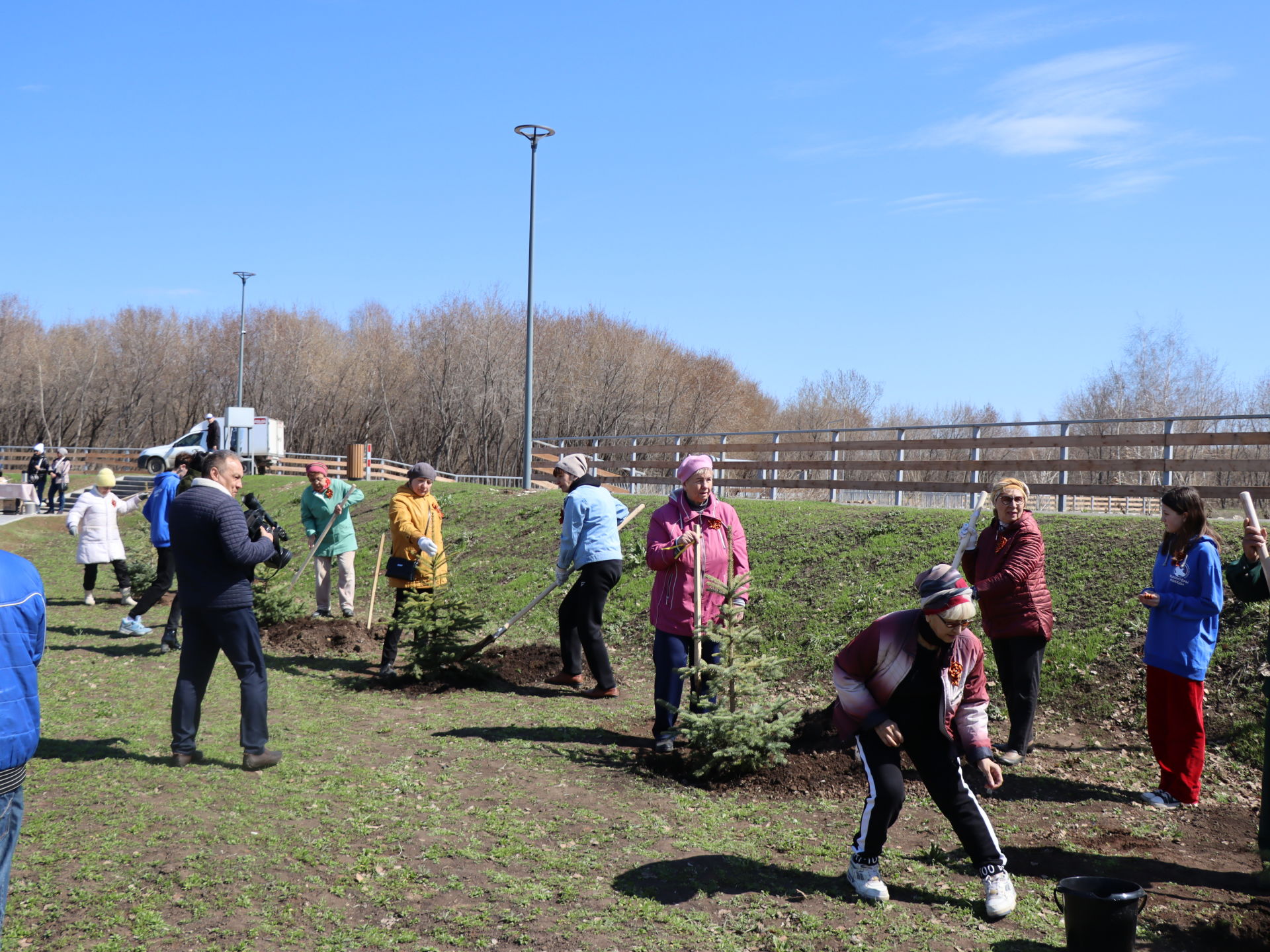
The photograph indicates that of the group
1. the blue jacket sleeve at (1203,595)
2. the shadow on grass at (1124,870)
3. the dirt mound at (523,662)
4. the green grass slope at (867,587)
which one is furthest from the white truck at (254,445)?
the shadow on grass at (1124,870)

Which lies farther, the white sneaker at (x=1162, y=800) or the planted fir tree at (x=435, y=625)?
the planted fir tree at (x=435, y=625)

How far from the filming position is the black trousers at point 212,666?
20.4ft

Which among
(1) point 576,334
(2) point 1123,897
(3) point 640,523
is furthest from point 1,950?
(1) point 576,334

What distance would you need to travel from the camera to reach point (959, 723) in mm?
4488

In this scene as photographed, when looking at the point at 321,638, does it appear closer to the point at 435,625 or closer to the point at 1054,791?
the point at 435,625

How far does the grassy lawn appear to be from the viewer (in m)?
4.27

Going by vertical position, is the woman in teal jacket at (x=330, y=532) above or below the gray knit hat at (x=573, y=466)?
below

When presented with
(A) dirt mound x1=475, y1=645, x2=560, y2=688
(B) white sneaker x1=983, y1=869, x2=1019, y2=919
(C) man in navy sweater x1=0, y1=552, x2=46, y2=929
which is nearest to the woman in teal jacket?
(A) dirt mound x1=475, y1=645, x2=560, y2=688

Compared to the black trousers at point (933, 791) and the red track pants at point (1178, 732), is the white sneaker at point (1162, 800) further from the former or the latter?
the black trousers at point (933, 791)

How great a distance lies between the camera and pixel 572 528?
8.38 metres

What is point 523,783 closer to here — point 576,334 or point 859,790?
point 859,790

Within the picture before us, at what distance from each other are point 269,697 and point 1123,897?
686cm

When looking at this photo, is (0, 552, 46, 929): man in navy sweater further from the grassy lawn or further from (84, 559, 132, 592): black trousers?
(84, 559, 132, 592): black trousers

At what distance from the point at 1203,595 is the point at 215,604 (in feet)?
19.9
